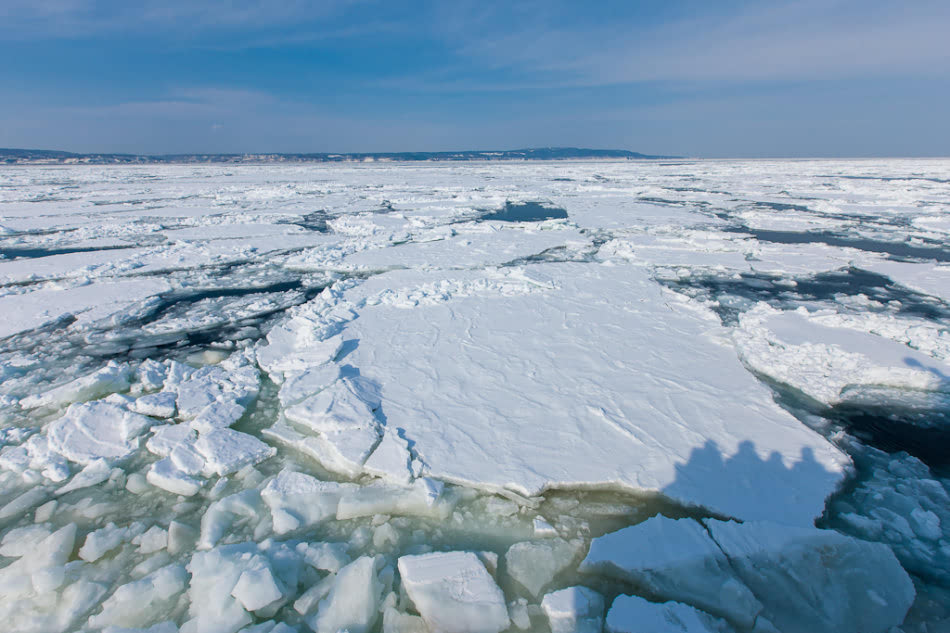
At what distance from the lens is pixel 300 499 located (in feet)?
8.27

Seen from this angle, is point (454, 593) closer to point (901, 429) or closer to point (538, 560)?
point (538, 560)

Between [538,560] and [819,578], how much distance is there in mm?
1301

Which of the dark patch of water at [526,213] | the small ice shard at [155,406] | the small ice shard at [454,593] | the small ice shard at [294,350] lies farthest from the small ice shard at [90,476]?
the dark patch of water at [526,213]

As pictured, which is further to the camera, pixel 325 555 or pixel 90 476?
pixel 90 476

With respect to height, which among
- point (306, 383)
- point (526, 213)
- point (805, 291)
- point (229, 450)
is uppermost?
point (526, 213)

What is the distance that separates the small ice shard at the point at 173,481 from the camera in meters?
2.66

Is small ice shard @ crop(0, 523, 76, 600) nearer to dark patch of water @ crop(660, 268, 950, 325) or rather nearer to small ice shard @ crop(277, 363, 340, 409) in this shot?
small ice shard @ crop(277, 363, 340, 409)

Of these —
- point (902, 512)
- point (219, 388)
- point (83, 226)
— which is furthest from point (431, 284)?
point (83, 226)

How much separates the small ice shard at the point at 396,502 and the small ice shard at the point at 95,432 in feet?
5.62

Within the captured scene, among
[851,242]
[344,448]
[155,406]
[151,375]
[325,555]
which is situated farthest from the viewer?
[851,242]

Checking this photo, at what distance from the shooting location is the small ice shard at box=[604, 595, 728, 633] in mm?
1854

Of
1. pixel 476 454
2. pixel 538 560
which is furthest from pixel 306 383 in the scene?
pixel 538 560

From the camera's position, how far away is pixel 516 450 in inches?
115

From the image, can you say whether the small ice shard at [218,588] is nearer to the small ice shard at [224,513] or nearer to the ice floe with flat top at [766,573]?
the small ice shard at [224,513]
